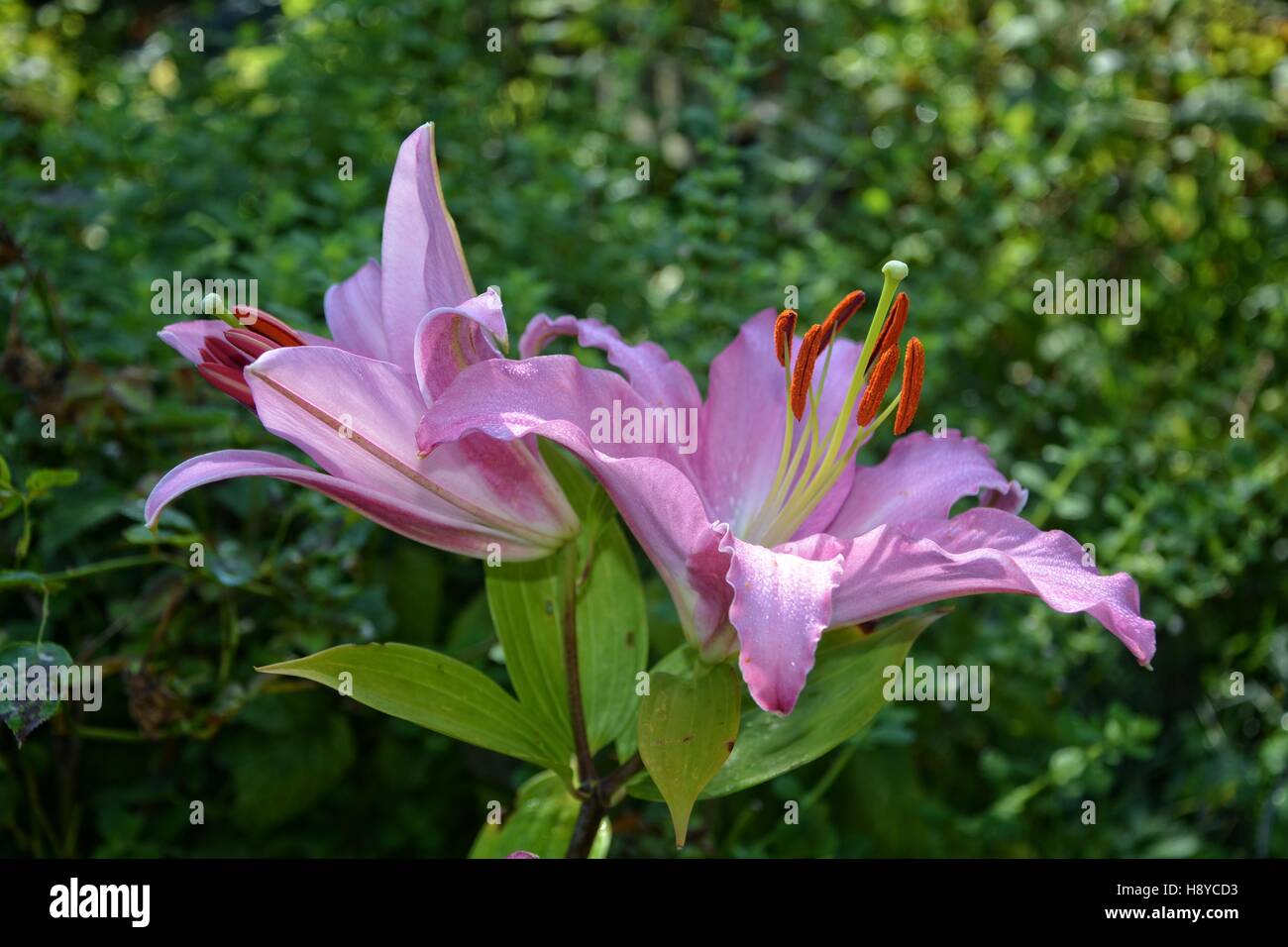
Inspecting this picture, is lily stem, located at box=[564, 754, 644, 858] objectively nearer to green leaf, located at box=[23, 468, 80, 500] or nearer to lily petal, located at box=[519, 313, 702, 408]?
lily petal, located at box=[519, 313, 702, 408]

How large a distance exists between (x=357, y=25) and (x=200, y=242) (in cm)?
51

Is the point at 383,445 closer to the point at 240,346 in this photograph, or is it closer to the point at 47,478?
the point at 240,346

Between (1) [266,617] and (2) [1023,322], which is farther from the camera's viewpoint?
(2) [1023,322]

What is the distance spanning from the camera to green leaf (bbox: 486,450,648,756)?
0.95m

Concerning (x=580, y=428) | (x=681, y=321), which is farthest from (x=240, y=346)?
(x=681, y=321)

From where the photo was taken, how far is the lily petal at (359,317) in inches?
35.0

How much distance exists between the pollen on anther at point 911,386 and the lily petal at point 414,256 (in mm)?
302

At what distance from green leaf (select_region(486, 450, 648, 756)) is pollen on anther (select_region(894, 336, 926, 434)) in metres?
0.22

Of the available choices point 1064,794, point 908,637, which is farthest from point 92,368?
point 1064,794

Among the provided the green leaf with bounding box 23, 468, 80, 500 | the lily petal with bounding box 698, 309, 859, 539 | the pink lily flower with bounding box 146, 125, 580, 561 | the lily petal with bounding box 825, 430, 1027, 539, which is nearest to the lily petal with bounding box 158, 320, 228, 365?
the pink lily flower with bounding box 146, 125, 580, 561

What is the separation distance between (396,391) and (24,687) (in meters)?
0.35

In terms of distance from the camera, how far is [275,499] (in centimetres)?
129

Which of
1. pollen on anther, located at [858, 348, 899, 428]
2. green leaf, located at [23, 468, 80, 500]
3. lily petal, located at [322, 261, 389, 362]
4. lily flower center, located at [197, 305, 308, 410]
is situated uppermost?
→ lily petal, located at [322, 261, 389, 362]

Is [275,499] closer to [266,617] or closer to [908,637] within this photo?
[266,617]
